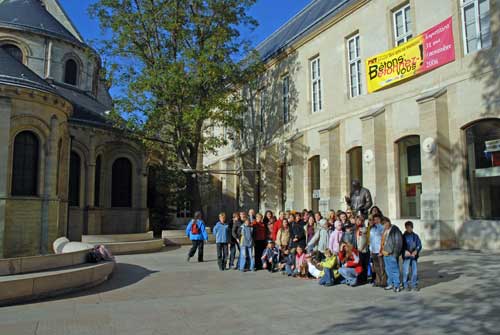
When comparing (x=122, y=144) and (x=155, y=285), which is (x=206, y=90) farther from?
(x=155, y=285)

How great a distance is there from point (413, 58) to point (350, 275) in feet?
35.2

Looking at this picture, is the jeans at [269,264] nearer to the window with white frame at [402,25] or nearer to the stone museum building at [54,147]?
the window with white frame at [402,25]

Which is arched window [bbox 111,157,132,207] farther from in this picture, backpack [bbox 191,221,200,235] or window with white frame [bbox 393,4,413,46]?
window with white frame [bbox 393,4,413,46]

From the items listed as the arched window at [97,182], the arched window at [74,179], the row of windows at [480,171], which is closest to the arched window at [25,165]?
the arched window at [74,179]

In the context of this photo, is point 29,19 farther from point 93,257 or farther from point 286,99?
point 93,257

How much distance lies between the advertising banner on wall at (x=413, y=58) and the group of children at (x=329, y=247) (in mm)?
8065

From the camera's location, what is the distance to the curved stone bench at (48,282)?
311 inches

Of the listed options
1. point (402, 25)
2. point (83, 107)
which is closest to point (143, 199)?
point (83, 107)

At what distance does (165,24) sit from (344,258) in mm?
17180

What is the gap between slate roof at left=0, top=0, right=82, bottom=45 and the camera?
30.6m

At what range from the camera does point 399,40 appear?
59.9 ft

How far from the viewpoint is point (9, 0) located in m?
33.8

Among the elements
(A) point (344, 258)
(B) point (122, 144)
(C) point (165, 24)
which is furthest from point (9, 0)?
(A) point (344, 258)

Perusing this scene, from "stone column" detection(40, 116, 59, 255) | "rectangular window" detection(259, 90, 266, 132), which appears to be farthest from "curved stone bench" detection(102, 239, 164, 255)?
"rectangular window" detection(259, 90, 266, 132)
